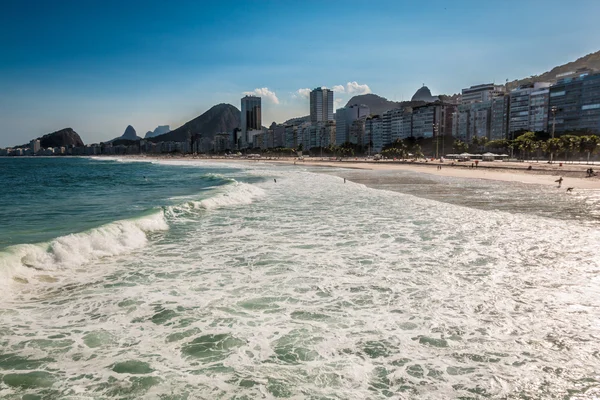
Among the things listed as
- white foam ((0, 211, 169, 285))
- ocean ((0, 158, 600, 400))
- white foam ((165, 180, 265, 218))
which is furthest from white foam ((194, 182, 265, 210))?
white foam ((0, 211, 169, 285))

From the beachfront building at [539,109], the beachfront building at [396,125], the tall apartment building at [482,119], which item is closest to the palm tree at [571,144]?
the beachfront building at [539,109]

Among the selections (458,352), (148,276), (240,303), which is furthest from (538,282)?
(148,276)

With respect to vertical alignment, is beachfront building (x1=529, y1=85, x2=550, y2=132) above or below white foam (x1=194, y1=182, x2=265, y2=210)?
above

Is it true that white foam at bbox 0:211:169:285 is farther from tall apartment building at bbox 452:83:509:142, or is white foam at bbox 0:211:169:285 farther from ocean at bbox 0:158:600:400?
tall apartment building at bbox 452:83:509:142

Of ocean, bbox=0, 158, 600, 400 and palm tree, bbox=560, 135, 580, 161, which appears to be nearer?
ocean, bbox=0, 158, 600, 400

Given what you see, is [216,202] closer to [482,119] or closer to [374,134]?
[482,119]

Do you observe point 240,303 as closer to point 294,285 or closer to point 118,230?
point 294,285
